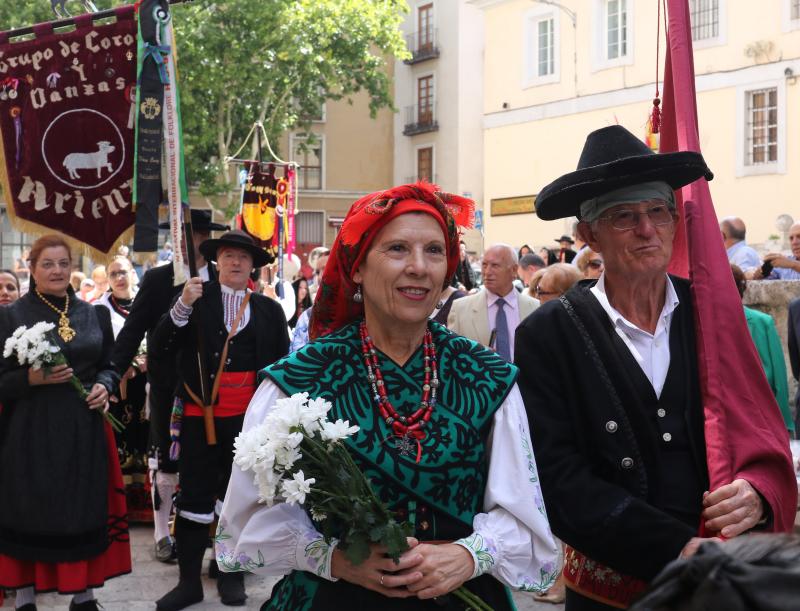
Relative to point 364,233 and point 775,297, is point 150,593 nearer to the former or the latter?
point 364,233

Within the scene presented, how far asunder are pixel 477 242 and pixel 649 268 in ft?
92.1

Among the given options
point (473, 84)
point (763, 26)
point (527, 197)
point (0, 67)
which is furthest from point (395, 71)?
point (0, 67)

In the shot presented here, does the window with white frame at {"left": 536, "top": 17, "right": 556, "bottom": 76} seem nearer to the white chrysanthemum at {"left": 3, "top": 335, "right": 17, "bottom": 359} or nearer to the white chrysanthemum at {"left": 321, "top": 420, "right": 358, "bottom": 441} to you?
the white chrysanthemum at {"left": 3, "top": 335, "right": 17, "bottom": 359}

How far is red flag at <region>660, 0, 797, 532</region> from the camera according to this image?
2.68m

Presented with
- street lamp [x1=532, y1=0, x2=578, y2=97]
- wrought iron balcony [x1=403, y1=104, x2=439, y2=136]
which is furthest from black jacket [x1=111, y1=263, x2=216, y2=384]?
wrought iron balcony [x1=403, y1=104, x2=439, y2=136]

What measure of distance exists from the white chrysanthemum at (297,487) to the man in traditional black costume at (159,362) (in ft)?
14.1

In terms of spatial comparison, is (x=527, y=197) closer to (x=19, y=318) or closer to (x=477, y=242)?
(x=477, y=242)

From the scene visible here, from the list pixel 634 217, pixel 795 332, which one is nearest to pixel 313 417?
pixel 634 217

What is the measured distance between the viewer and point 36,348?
546 cm

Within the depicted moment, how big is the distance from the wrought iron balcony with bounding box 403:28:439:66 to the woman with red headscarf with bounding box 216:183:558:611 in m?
35.4

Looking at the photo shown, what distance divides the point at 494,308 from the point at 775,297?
208 centimetres

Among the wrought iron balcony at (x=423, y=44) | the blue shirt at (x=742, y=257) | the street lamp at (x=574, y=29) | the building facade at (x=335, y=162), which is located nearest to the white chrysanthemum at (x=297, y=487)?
the blue shirt at (x=742, y=257)

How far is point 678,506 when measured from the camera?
2723 mm

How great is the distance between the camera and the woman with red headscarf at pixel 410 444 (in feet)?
8.04
